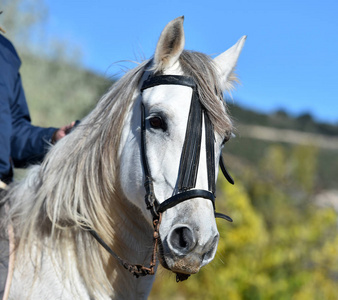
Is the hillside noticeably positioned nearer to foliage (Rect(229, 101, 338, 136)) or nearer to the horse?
the horse

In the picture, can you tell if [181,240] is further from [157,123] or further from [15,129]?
[15,129]

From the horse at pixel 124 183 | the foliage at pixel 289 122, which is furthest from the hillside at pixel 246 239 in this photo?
the foliage at pixel 289 122

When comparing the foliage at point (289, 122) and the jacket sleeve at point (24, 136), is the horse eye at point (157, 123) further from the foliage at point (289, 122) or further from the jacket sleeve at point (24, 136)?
the foliage at point (289, 122)

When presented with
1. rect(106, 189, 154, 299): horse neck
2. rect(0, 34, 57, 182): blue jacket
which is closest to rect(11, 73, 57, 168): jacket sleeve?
rect(0, 34, 57, 182): blue jacket

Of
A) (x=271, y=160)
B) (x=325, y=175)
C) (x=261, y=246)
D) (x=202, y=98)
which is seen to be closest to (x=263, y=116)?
(x=325, y=175)

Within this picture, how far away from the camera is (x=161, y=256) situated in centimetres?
189

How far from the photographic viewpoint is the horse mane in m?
2.15

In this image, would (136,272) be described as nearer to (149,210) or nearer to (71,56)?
(149,210)

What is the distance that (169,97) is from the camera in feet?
6.68

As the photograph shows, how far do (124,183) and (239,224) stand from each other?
7.76 metres

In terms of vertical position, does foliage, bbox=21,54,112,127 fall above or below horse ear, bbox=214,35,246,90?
below

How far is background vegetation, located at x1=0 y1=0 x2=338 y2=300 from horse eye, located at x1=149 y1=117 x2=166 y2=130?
18.6 inches

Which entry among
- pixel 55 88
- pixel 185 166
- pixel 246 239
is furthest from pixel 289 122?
pixel 185 166

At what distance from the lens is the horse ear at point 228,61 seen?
2383mm
